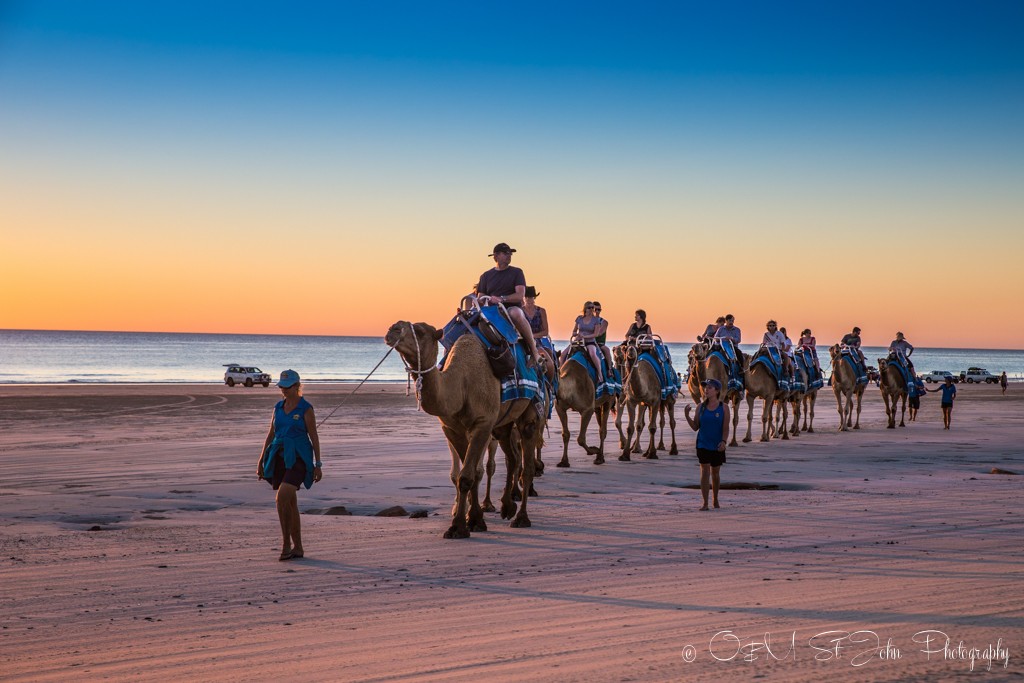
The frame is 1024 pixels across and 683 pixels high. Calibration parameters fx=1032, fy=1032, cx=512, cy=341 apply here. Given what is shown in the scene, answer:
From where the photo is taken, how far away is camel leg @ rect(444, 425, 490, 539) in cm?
1196

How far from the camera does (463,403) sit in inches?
470

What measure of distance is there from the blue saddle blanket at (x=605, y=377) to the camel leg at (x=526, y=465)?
6788 mm

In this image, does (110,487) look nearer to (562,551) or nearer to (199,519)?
(199,519)

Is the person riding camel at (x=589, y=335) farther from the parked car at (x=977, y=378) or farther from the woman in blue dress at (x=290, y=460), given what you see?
the parked car at (x=977, y=378)

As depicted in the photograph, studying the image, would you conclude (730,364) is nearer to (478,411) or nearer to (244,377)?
(478,411)

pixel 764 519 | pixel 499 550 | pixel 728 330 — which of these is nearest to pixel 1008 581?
pixel 764 519

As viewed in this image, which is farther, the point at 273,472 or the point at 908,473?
the point at 908,473

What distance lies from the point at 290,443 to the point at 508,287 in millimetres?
3905

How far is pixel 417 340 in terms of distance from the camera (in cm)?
1099

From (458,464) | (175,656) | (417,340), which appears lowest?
(175,656)

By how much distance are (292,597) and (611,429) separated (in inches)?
879

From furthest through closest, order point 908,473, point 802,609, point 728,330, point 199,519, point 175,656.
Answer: point 728,330, point 908,473, point 199,519, point 802,609, point 175,656
